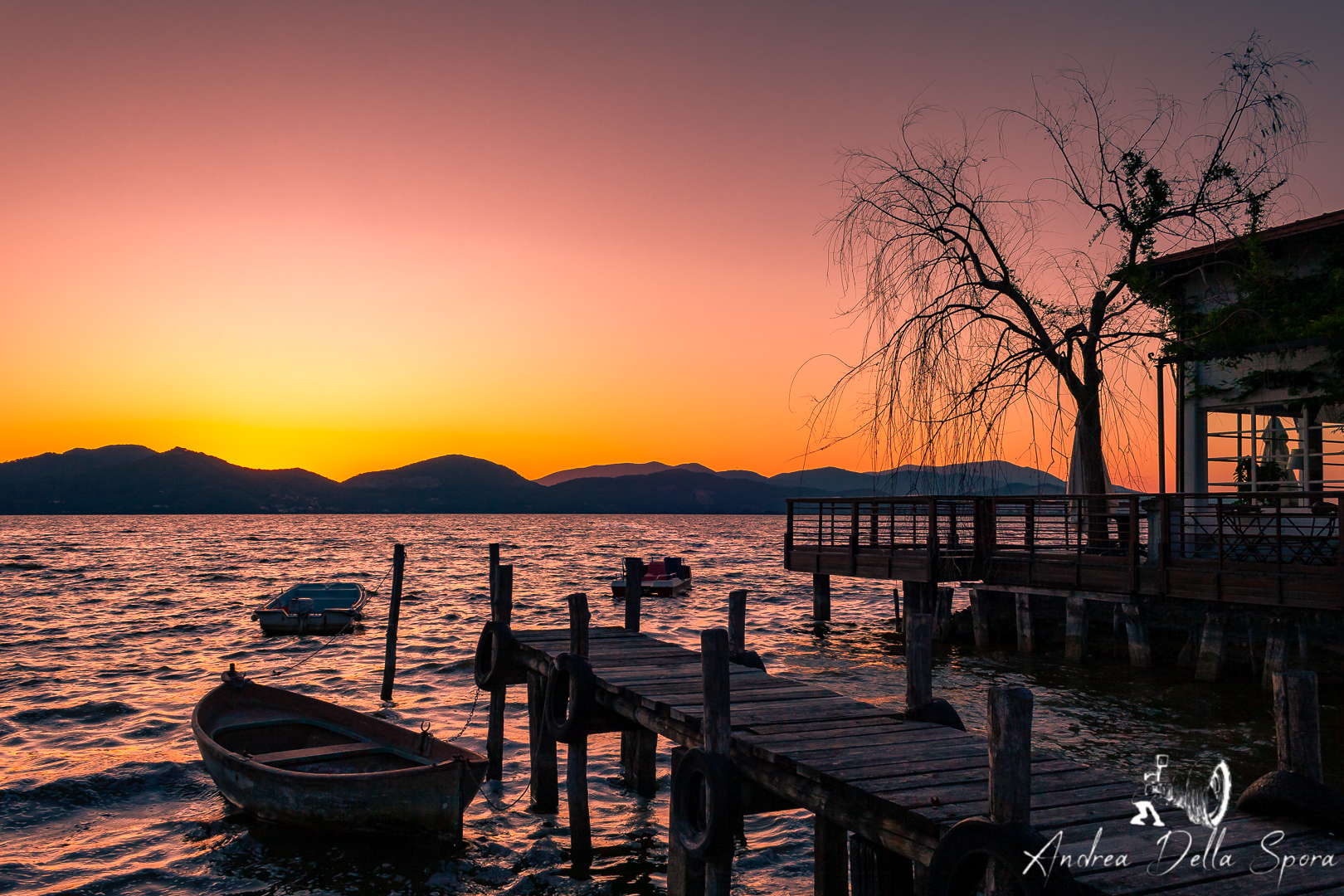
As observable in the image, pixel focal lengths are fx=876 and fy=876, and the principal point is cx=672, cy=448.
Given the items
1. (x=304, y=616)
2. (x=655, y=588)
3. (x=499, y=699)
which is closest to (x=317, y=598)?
(x=304, y=616)

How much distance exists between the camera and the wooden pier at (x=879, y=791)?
448 centimetres

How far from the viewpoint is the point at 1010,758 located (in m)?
4.51

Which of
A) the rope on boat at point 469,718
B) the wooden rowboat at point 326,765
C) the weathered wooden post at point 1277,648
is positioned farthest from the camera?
the weathered wooden post at point 1277,648

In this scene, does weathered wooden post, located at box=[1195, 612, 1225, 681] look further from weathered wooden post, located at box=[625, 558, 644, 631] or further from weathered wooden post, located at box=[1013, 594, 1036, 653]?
weathered wooden post, located at box=[625, 558, 644, 631]

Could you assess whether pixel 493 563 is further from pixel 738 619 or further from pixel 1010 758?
pixel 1010 758

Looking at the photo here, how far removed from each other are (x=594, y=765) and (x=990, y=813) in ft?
30.7

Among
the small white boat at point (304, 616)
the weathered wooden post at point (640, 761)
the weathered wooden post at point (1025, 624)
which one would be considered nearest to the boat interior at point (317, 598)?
the small white boat at point (304, 616)

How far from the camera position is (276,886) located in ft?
29.4

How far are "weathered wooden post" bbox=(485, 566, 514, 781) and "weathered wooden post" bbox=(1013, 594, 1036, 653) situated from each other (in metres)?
13.9

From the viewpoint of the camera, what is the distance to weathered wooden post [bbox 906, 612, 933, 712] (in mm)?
7754

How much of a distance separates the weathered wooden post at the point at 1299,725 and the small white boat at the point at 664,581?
33.3 metres

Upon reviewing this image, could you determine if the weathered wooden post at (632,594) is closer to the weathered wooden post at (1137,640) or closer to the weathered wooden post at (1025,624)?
the weathered wooden post at (1137,640)

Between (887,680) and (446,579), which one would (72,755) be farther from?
(446,579)

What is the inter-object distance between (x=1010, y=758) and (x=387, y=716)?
14.5 m
